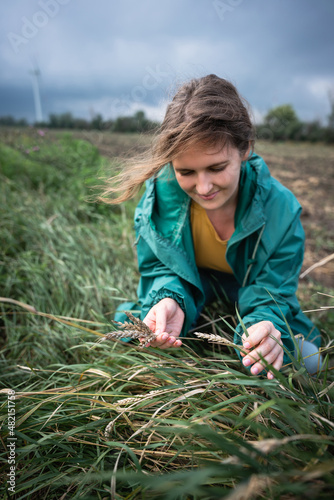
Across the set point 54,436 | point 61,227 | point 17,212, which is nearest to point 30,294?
point 61,227

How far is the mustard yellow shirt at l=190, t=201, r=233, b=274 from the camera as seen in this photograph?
1604 millimetres

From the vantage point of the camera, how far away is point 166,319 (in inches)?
53.2

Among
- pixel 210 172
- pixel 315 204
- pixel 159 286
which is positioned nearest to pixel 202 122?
pixel 210 172

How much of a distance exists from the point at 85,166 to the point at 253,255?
2.98 m

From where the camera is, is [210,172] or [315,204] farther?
[315,204]

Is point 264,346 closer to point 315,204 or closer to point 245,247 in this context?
point 245,247

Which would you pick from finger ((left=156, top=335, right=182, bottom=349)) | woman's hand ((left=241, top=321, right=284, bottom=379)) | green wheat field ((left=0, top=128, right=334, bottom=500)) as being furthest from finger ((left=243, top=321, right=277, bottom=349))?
finger ((left=156, top=335, right=182, bottom=349))

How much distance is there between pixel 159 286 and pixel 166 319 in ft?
0.58

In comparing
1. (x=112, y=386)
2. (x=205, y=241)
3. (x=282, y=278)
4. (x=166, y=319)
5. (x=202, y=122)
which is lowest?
(x=112, y=386)

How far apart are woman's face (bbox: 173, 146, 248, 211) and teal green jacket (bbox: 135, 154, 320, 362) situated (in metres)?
0.16

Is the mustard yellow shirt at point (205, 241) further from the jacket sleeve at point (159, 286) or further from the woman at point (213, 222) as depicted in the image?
the jacket sleeve at point (159, 286)

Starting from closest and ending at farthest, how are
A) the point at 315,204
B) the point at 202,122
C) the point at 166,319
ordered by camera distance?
the point at 202,122
the point at 166,319
the point at 315,204

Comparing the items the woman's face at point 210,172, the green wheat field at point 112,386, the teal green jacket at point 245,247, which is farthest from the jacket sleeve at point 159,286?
the woman's face at point 210,172

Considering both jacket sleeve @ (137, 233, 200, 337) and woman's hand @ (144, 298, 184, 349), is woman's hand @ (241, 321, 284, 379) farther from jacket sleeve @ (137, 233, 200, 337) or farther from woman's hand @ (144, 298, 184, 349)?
jacket sleeve @ (137, 233, 200, 337)
